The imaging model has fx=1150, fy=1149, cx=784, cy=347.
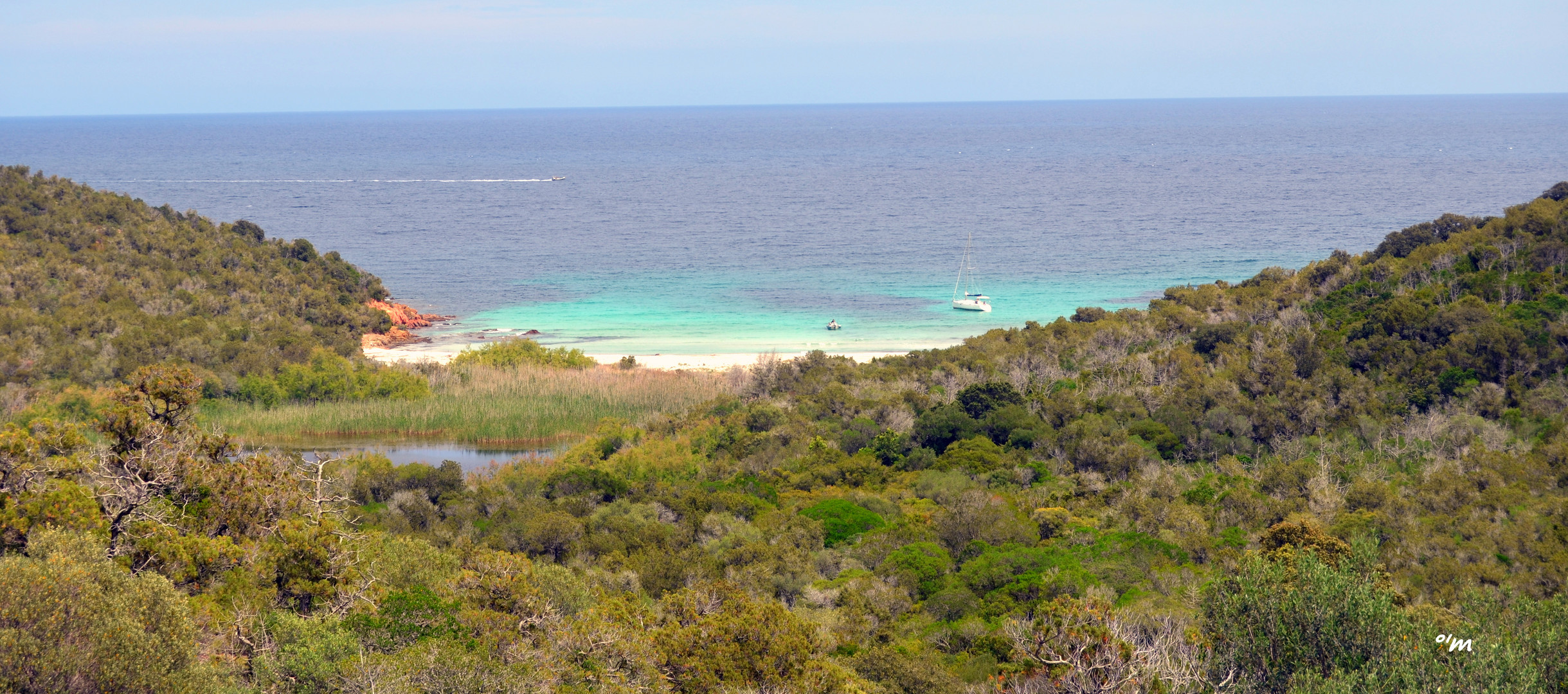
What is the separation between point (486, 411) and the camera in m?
34.2

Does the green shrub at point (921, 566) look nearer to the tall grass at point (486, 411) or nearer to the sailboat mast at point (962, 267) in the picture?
the tall grass at point (486, 411)

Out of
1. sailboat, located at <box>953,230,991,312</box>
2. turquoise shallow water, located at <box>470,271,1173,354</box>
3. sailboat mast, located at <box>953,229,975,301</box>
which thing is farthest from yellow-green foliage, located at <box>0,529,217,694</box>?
sailboat mast, located at <box>953,229,975,301</box>

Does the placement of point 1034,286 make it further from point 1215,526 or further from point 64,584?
point 64,584

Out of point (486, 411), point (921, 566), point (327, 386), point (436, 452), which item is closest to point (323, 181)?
point (327, 386)

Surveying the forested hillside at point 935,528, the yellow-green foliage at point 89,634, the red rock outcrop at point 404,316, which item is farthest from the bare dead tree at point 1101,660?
the red rock outcrop at point 404,316

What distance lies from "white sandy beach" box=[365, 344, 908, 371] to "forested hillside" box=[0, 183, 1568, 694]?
6483mm

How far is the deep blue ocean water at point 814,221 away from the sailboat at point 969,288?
0.72m

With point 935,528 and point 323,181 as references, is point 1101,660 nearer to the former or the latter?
point 935,528

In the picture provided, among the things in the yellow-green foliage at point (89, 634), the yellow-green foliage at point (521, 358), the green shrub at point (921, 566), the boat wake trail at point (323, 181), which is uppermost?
the yellow-green foliage at point (89, 634)

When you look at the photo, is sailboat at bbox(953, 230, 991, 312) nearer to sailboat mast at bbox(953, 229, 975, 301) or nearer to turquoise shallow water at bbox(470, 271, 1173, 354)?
sailboat mast at bbox(953, 229, 975, 301)

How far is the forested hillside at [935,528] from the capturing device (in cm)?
1146

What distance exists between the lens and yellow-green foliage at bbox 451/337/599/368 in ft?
128

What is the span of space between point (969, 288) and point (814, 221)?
32015 millimetres

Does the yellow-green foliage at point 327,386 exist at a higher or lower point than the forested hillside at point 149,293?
lower
